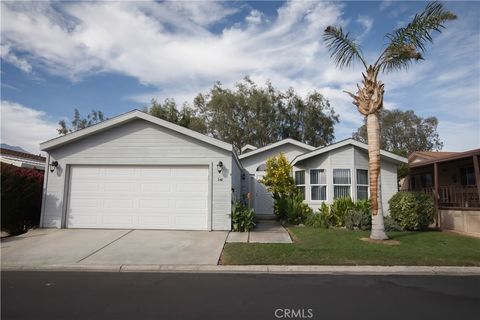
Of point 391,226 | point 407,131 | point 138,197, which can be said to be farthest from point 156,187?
point 407,131

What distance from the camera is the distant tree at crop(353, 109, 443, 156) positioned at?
45344 millimetres

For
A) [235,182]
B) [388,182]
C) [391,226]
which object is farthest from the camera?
[388,182]

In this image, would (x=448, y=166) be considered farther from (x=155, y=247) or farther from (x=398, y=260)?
(x=155, y=247)

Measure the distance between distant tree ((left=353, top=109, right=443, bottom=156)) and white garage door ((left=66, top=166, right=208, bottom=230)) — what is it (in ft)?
126

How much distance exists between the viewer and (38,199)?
12852 mm

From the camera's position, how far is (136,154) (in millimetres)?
12531

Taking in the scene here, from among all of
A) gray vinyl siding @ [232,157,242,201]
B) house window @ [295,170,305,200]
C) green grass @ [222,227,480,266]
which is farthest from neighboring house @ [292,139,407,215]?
green grass @ [222,227,480,266]

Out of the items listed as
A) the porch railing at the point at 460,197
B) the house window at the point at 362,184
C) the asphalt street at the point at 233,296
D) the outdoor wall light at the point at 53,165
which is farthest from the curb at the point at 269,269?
the house window at the point at 362,184

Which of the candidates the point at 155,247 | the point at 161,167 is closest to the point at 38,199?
the point at 161,167

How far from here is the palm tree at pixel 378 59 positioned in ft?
34.2

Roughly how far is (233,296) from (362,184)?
36.0 feet

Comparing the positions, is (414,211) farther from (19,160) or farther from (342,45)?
(19,160)

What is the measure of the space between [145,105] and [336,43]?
2763cm

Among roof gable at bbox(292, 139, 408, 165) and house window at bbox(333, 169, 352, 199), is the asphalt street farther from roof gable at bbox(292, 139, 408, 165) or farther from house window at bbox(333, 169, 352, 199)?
roof gable at bbox(292, 139, 408, 165)
